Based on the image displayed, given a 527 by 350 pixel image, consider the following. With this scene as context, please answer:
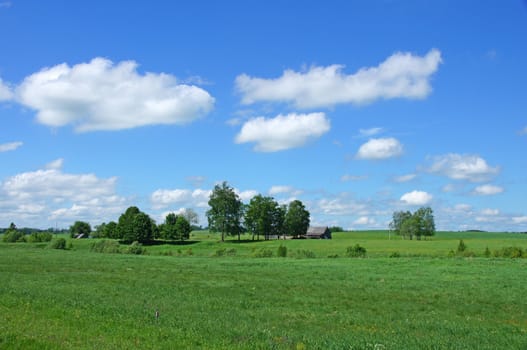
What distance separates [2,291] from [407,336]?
19161mm

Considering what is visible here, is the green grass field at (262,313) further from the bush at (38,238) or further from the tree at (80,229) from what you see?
the tree at (80,229)

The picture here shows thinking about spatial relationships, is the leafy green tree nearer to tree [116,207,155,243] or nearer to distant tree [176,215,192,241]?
distant tree [176,215,192,241]

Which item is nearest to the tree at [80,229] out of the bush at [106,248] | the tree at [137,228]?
the tree at [137,228]

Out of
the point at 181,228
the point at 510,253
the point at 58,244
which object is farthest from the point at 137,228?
the point at 510,253

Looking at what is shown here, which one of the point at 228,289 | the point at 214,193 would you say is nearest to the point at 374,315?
the point at 228,289

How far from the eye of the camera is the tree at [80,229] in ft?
601

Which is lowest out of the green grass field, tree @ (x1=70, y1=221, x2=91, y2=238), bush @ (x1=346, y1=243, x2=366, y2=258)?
the green grass field

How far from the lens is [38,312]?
17.5 m

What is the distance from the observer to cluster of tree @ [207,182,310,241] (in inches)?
5241

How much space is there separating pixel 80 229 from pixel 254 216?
7949cm

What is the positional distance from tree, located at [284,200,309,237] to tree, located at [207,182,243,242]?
27594 mm

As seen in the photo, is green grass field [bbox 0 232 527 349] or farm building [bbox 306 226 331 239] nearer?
green grass field [bbox 0 232 527 349]

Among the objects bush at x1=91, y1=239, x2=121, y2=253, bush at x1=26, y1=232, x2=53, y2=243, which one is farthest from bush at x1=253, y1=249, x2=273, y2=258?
bush at x1=26, y1=232, x2=53, y2=243

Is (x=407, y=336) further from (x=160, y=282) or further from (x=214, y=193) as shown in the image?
(x=214, y=193)
